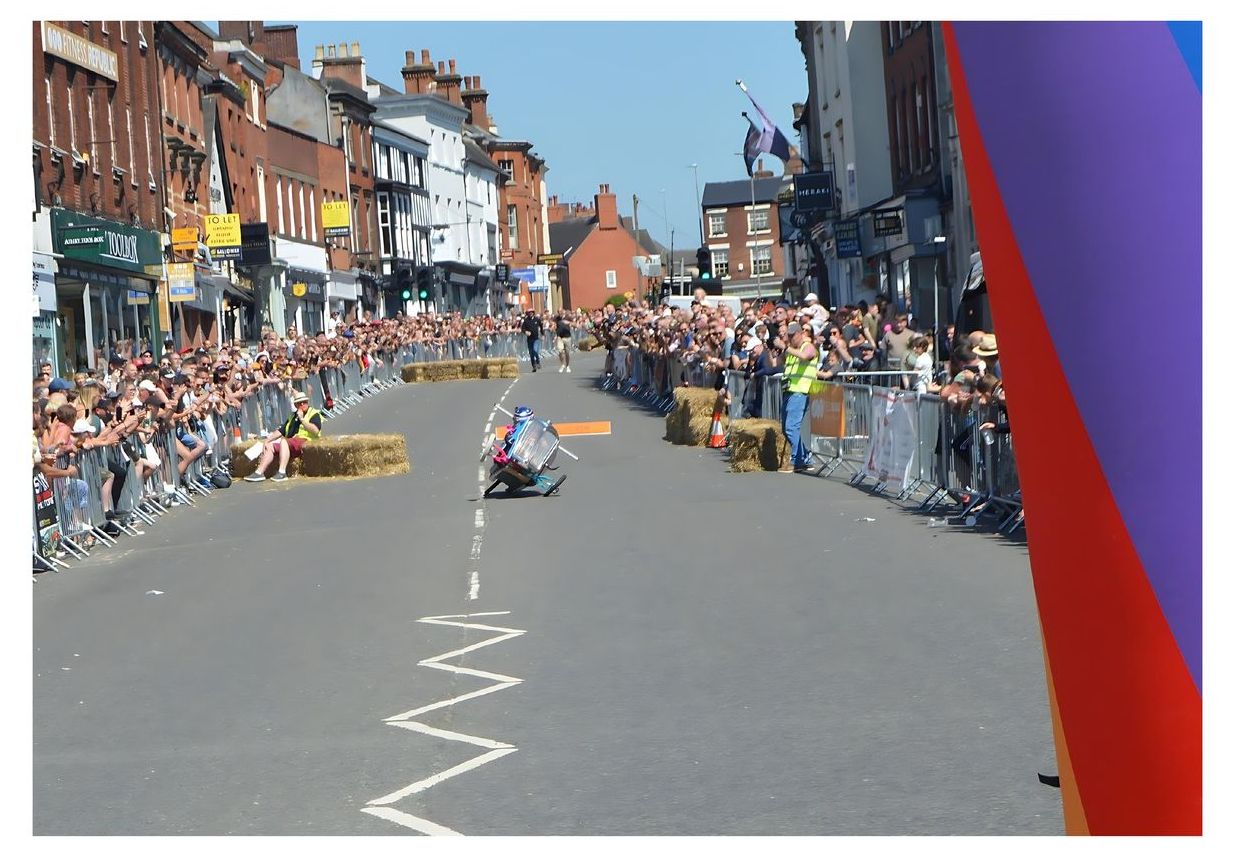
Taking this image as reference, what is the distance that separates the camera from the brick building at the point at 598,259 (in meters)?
141

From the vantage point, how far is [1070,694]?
2.14 m

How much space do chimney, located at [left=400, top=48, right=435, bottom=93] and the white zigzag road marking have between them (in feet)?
308

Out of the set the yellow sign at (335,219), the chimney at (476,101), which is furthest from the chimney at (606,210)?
the yellow sign at (335,219)

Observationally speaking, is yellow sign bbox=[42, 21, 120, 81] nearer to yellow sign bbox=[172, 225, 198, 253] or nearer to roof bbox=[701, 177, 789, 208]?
yellow sign bbox=[172, 225, 198, 253]

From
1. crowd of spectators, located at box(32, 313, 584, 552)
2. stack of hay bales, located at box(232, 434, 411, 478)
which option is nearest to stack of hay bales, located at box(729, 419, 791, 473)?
stack of hay bales, located at box(232, 434, 411, 478)

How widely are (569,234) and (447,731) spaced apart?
453 ft

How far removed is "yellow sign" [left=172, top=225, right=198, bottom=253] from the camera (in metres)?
45.7

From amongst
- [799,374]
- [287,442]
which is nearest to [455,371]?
[287,442]

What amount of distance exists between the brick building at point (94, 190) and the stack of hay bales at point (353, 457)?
32.0 ft

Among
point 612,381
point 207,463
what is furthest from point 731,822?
point 612,381

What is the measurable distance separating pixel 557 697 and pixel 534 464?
1137cm

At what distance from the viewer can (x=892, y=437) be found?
1861 centimetres

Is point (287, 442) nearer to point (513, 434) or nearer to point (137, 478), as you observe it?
point (137, 478)

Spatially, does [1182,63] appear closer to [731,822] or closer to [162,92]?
[731,822]
